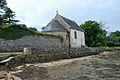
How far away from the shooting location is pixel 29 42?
1612 centimetres

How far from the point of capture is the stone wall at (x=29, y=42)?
13.4 meters

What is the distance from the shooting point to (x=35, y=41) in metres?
17.0

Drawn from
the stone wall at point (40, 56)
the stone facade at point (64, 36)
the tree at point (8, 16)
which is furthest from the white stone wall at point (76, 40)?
the tree at point (8, 16)

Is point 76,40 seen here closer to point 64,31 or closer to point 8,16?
point 64,31

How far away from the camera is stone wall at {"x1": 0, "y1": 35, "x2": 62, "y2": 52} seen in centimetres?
1338

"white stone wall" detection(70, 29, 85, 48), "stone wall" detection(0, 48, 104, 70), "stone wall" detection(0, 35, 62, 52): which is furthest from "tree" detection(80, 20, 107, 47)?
"stone wall" detection(0, 48, 104, 70)

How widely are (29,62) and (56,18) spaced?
1948 cm

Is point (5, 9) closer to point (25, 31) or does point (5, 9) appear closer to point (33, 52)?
point (25, 31)

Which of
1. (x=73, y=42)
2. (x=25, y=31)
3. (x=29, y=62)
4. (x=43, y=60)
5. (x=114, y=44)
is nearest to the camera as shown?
(x=29, y=62)

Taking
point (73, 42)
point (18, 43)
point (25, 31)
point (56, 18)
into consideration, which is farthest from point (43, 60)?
point (56, 18)

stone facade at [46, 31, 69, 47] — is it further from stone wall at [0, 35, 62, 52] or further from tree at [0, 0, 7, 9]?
tree at [0, 0, 7, 9]

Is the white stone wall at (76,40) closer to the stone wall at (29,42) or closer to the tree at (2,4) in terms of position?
the stone wall at (29,42)

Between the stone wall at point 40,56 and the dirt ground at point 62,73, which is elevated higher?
the stone wall at point 40,56

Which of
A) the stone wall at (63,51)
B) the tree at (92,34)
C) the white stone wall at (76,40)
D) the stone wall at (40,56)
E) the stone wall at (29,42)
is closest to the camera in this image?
the stone wall at (40,56)
